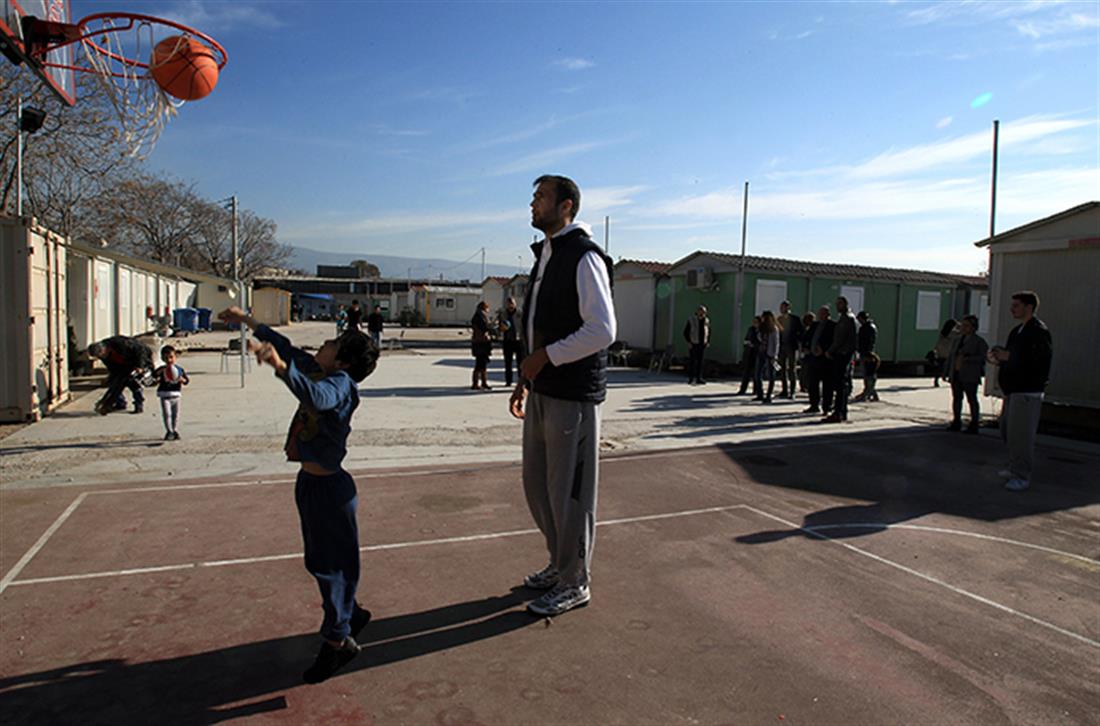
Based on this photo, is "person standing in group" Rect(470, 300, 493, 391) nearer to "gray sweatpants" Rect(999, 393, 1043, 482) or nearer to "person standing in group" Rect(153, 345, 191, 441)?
"person standing in group" Rect(153, 345, 191, 441)

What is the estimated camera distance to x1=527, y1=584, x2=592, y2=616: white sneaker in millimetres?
4004

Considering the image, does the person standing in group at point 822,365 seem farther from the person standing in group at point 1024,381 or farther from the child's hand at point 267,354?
the child's hand at point 267,354

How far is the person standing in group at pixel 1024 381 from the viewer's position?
720 cm

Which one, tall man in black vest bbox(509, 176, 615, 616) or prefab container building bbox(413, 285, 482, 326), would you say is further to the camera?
prefab container building bbox(413, 285, 482, 326)

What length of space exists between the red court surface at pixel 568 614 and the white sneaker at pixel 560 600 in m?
0.07

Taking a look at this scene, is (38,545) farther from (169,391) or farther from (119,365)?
(119,365)

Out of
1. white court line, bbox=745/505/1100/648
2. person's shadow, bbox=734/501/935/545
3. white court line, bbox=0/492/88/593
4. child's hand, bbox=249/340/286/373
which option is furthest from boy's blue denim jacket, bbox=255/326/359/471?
white court line, bbox=745/505/1100/648

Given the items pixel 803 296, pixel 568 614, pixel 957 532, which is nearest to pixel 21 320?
pixel 568 614

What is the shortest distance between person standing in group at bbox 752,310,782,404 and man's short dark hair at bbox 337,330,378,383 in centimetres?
1215

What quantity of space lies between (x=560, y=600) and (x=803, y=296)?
60.6 ft

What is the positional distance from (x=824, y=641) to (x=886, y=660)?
314 millimetres

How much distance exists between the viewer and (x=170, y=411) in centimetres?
894

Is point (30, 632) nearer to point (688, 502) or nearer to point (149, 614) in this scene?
point (149, 614)

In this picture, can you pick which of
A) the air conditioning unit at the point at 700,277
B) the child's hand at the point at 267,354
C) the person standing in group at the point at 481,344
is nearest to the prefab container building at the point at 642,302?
the air conditioning unit at the point at 700,277
